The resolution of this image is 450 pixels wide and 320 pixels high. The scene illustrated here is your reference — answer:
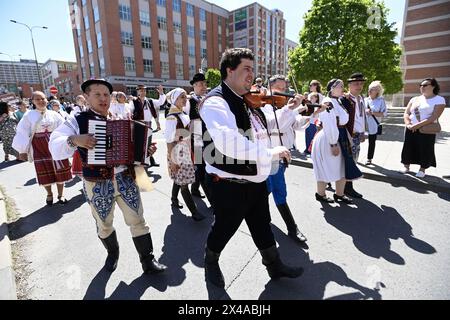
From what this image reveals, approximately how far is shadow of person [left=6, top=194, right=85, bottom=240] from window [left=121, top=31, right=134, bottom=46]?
37.7 metres

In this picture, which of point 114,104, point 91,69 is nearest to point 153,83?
point 91,69

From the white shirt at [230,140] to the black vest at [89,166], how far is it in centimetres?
107

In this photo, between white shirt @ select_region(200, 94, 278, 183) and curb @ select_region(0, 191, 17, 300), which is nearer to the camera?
white shirt @ select_region(200, 94, 278, 183)

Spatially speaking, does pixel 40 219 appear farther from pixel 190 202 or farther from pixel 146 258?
pixel 146 258

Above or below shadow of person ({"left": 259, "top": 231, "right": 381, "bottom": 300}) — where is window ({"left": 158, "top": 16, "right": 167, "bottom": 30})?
above

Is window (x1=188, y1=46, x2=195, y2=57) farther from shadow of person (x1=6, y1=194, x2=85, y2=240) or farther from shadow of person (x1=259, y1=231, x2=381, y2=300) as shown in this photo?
shadow of person (x1=259, y1=231, x2=381, y2=300)

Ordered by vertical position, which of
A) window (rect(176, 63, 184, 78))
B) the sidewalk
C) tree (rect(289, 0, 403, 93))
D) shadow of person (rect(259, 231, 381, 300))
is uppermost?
window (rect(176, 63, 184, 78))

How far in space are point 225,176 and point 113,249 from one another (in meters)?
1.62

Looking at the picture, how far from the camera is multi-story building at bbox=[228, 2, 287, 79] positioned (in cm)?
5331

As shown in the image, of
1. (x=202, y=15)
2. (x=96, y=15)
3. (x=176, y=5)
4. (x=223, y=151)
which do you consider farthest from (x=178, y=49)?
(x=223, y=151)

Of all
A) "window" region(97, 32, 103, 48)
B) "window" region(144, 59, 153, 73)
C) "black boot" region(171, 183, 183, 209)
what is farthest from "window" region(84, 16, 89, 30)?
"black boot" region(171, 183, 183, 209)

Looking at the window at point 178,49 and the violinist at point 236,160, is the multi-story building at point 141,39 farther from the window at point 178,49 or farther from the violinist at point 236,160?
the violinist at point 236,160

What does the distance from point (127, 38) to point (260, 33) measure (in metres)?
31.4

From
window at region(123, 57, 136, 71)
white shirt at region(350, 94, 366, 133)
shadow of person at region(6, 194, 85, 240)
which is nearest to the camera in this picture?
shadow of person at region(6, 194, 85, 240)
